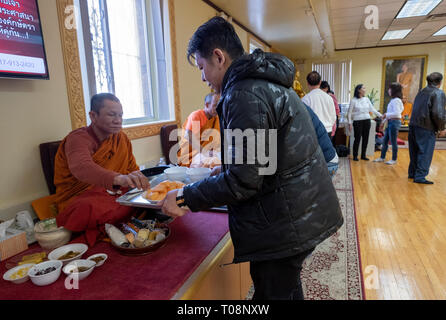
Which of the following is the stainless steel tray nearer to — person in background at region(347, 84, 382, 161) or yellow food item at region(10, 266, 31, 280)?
yellow food item at region(10, 266, 31, 280)

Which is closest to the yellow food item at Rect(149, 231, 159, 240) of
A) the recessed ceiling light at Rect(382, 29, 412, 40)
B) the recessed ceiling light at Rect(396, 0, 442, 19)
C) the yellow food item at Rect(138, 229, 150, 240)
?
the yellow food item at Rect(138, 229, 150, 240)

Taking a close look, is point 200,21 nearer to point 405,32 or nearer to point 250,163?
point 250,163

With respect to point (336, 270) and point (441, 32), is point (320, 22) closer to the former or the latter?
point (441, 32)

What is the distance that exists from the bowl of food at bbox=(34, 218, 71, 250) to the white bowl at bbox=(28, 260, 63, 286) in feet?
0.76

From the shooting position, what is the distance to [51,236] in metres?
1.39

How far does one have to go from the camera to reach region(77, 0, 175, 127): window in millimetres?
2143

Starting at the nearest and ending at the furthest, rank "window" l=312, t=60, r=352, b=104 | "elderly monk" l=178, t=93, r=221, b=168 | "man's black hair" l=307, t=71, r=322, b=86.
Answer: "elderly monk" l=178, t=93, r=221, b=168, "man's black hair" l=307, t=71, r=322, b=86, "window" l=312, t=60, r=352, b=104

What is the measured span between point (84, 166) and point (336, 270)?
1.70 m

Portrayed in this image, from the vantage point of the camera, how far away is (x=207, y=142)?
240 centimetres

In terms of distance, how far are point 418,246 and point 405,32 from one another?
610 centimetres

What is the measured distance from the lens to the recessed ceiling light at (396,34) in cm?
649

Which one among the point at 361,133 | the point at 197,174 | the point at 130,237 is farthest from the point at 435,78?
the point at 130,237

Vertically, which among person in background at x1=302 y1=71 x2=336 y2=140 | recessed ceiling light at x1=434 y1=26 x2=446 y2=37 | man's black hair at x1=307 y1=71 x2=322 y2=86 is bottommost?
person in background at x1=302 y1=71 x2=336 y2=140
